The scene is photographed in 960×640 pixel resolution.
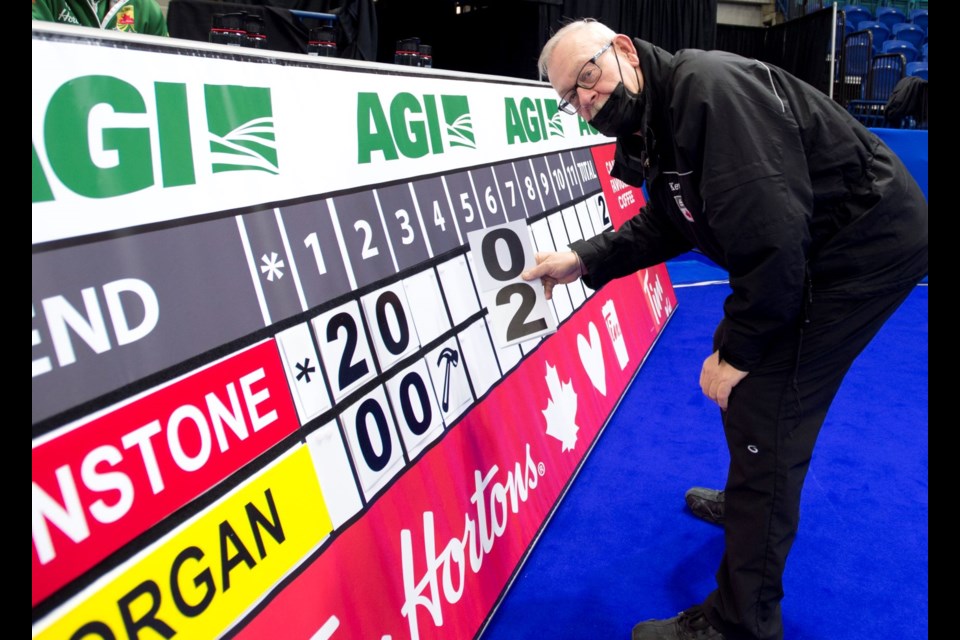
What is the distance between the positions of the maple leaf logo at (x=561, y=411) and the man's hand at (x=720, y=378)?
0.72m

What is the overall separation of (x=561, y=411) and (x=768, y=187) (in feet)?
3.99

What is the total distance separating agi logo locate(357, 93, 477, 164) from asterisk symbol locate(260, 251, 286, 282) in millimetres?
389

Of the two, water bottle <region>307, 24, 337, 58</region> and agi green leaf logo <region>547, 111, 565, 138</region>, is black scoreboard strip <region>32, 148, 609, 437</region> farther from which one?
agi green leaf logo <region>547, 111, 565, 138</region>

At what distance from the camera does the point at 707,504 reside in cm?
203

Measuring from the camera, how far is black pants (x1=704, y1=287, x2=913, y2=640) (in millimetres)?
1333

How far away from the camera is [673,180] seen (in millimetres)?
1396

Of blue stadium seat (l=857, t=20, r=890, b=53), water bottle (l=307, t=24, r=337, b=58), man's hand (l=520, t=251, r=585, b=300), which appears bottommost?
man's hand (l=520, t=251, r=585, b=300)

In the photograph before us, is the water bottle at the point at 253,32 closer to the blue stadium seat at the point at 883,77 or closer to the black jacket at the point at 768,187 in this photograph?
the black jacket at the point at 768,187

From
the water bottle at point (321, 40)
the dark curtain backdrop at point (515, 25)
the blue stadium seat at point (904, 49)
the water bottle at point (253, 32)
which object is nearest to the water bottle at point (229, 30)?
the water bottle at point (253, 32)

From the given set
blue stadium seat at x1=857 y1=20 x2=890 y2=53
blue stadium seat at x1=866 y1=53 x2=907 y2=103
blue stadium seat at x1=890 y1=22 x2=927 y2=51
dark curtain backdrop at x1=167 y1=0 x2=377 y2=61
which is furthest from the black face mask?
blue stadium seat at x1=890 y1=22 x2=927 y2=51

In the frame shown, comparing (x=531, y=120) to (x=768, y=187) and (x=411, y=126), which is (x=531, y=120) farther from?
(x=768, y=187)

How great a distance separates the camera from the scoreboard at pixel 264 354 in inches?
32.3

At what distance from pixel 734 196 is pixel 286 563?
1003 millimetres

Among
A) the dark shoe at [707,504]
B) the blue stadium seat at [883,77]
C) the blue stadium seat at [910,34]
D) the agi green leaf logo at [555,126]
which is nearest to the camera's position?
the dark shoe at [707,504]
